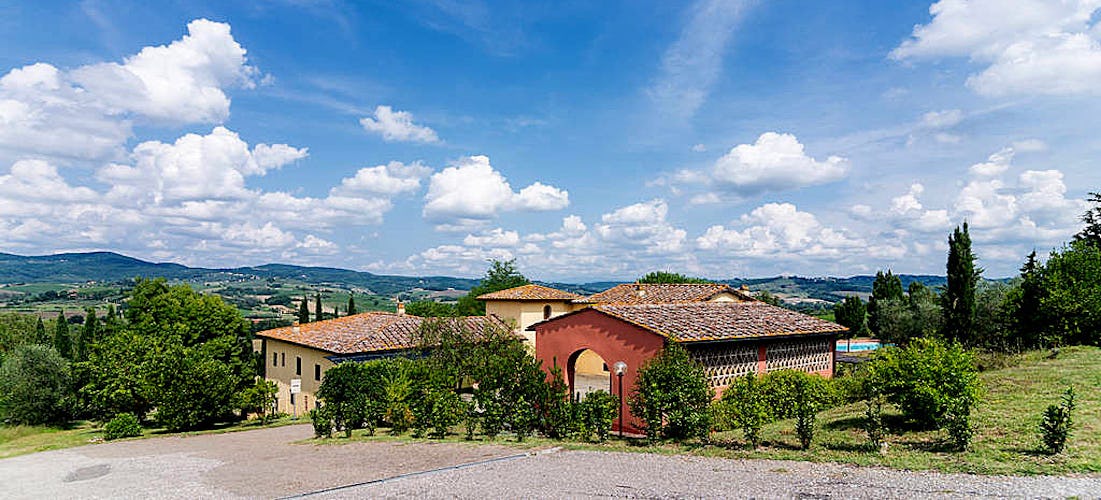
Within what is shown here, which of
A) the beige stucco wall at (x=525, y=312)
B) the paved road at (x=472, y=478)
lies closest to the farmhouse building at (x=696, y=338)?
the paved road at (x=472, y=478)

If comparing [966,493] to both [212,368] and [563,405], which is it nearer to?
[563,405]

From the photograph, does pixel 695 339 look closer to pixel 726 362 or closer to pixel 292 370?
pixel 726 362

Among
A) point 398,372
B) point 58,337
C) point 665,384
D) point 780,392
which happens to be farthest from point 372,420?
point 58,337

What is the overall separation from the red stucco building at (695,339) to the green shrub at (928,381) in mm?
5504

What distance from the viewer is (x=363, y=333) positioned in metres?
29.1

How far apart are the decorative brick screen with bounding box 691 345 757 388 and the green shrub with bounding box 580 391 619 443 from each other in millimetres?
4020

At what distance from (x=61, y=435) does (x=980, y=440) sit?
32381 millimetres

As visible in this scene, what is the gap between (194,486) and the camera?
34.3 ft

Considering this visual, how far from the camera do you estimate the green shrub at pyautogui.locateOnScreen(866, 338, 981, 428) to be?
10.6 m

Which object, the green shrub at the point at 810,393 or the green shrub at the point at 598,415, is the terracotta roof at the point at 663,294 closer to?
the green shrub at the point at 810,393

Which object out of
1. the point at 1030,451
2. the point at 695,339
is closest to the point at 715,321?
the point at 695,339

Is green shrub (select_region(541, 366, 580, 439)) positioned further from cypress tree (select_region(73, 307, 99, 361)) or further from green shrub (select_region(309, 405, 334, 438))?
cypress tree (select_region(73, 307, 99, 361))

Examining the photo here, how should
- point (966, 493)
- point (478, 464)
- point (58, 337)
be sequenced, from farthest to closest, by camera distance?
point (58, 337)
point (478, 464)
point (966, 493)

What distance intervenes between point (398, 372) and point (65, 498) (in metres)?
9.15
